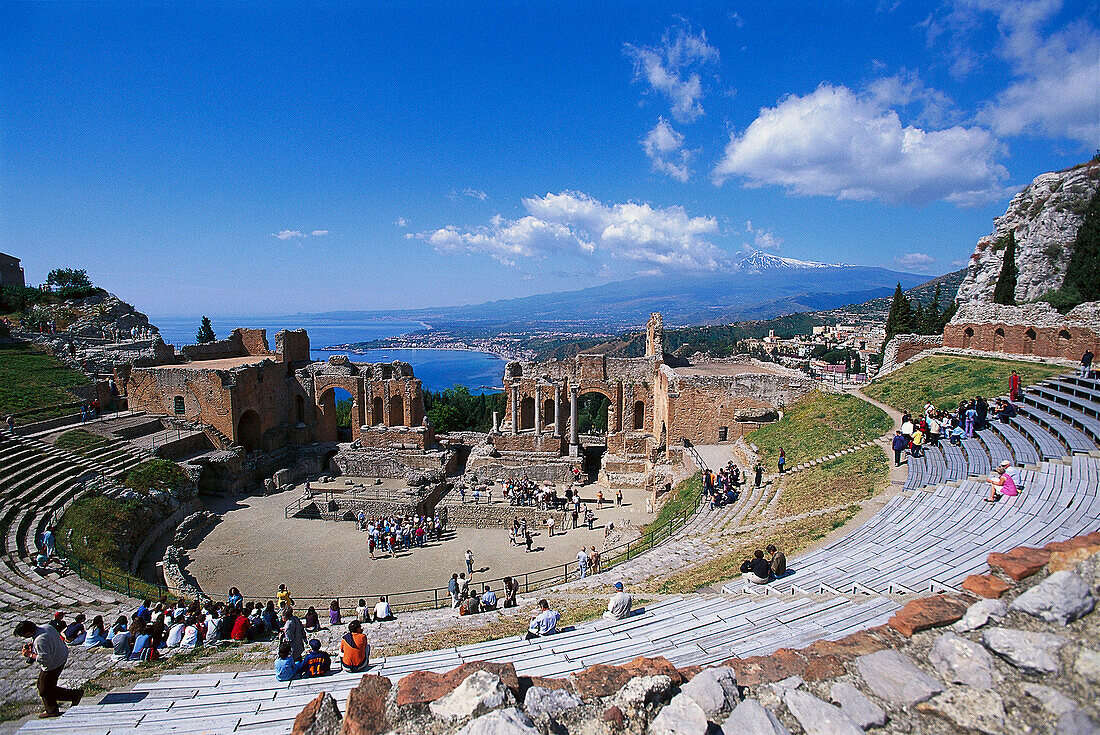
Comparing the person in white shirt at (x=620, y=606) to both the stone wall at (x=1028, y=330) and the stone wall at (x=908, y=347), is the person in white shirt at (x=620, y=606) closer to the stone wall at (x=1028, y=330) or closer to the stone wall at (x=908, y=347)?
the stone wall at (x=1028, y=330)

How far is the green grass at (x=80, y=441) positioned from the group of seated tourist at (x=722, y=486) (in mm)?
28035

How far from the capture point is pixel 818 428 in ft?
74.7

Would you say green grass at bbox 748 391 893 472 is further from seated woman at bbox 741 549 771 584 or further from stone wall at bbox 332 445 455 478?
stone wall at bbox 332 445 455 478

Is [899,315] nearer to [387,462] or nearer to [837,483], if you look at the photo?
[837,483]

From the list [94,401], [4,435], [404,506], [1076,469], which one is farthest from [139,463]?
[1076,469]

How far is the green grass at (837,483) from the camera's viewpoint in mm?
14852

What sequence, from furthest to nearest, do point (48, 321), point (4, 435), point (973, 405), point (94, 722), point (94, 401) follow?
point (48, 321) → point (94, 401) → point (4, 435) → point (973, 405) → point (94, 722)

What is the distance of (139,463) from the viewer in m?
25.1

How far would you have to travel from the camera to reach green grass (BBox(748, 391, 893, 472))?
20266 mm

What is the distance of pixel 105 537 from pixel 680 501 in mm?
21491

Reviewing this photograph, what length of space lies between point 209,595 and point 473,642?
12590 millimetres

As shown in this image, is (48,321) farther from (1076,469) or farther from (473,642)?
(1076,469)

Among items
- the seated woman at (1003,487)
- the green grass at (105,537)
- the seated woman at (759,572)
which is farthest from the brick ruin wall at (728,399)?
the green grass at (105,537)

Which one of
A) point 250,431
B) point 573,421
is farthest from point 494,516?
point 250,431
